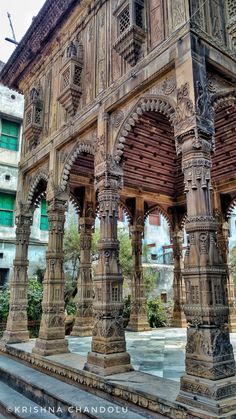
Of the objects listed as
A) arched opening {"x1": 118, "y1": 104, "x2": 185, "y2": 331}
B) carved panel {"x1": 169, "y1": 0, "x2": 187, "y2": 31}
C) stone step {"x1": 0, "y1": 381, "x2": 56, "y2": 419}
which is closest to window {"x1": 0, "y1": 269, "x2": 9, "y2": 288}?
arched opening {"x1": 118, "y1": 104, "x2": 185, "y2": 331}

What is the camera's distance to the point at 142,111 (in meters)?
6.01

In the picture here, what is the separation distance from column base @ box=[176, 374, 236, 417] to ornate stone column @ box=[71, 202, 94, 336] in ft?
21.0

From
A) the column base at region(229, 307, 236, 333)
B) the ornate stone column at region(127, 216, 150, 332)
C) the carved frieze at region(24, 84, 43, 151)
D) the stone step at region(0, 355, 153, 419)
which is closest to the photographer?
the stone step at region(0, 355, 153, 419)

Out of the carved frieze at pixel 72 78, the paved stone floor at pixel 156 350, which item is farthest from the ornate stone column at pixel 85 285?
the carved frieze at pixel 72 78

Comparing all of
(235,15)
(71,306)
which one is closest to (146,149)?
(235,15)

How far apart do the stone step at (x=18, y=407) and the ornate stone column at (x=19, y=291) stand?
7.38 feet

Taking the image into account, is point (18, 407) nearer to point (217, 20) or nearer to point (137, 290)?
point (137, 290)

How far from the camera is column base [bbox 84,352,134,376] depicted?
532cm

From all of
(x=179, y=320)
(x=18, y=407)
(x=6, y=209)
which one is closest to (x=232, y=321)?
(x=179, y=320)

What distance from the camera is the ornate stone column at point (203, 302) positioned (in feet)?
12.6

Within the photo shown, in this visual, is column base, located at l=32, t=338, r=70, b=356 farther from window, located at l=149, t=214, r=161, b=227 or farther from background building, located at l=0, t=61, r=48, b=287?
window, located at l=149, t=214, r=161, b=227

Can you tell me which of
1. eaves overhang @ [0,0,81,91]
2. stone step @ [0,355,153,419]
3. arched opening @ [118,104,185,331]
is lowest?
stone step @ [0,355,153,419]

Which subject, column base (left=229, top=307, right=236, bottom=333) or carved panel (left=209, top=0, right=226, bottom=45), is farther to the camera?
column base (left=229, top=307, right=236, bottom=333)

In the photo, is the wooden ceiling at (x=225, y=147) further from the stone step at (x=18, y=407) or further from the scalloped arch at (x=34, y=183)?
the stone step at (x=18, y=407)
